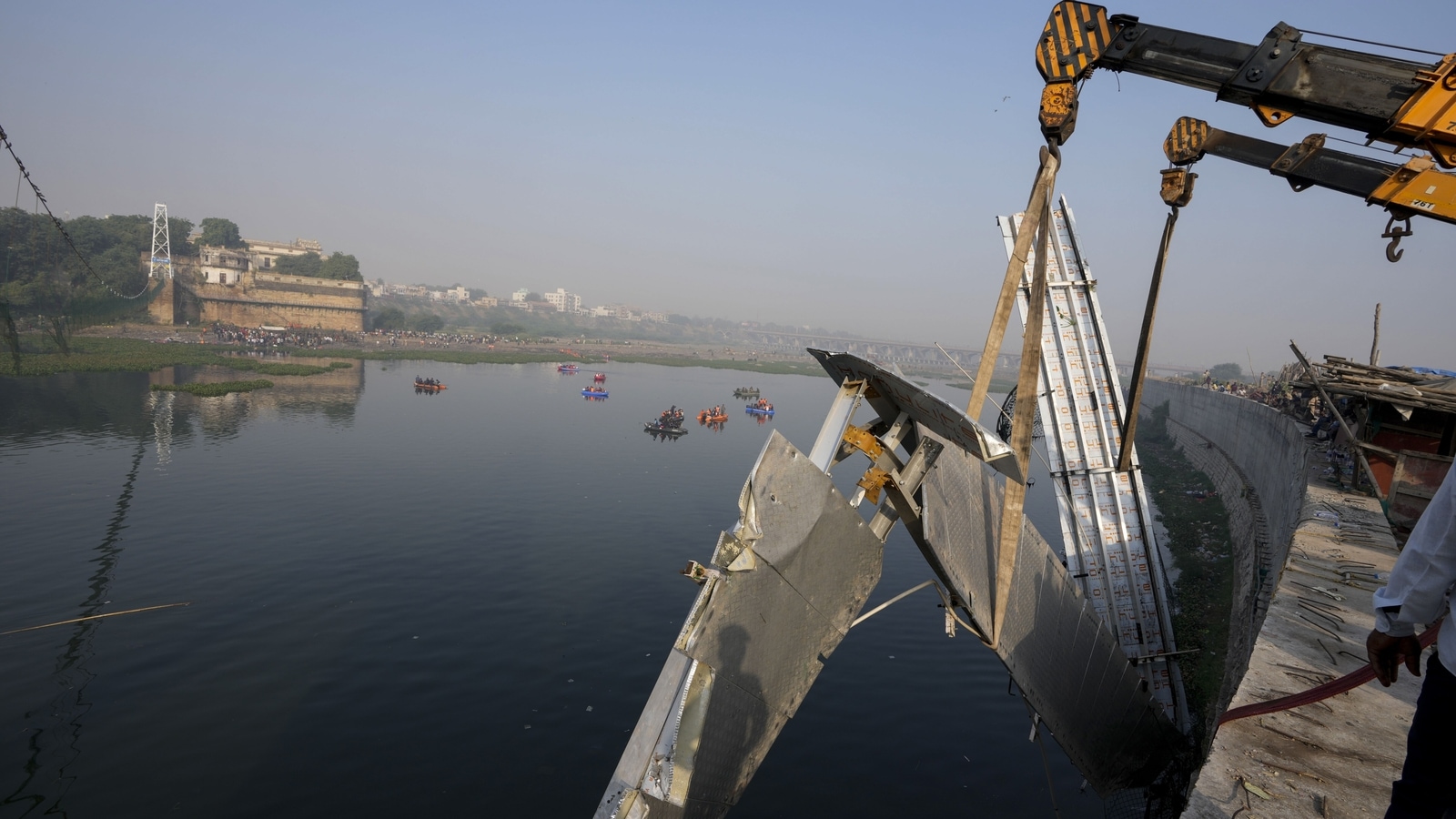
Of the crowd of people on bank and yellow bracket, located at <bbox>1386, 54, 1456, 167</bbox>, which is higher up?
yellow bracket, located at <bbox>1386, 54, 1456, 167</bbox>

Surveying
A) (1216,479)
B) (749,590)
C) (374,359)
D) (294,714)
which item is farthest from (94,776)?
(374,359)

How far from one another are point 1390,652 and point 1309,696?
6.24 ft

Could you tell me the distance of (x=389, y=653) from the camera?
1404 cm

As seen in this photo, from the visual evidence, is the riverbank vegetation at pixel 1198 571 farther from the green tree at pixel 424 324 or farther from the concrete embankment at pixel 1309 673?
the green tree at pixel 424 324

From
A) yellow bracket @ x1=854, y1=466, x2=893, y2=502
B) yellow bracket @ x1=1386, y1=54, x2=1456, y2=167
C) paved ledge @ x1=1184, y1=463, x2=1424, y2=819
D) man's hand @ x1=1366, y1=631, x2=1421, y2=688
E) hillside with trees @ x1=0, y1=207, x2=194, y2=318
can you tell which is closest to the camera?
man's hand @ x1=1366, y1=631, x2=1421, y2=688

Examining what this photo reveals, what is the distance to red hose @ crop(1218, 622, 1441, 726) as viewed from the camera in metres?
3.90

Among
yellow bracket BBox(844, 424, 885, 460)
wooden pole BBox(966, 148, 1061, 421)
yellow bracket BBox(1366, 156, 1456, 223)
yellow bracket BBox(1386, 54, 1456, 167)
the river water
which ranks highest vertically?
yellow bracket BBox(1386, 54, 1456, 167)

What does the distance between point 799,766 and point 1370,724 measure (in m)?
8.02

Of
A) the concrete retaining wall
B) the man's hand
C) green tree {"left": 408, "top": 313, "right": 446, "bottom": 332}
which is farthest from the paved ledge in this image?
green tree {"left": 408, "top": 313, "right": 446, "bottom": 332}

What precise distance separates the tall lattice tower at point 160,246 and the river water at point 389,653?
236 feet

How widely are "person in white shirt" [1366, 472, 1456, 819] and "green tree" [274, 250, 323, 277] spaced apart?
436ft

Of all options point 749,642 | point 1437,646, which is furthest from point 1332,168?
point 749,642

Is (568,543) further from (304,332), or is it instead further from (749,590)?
(304,332)

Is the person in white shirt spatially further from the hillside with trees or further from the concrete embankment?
the hillside with trees
